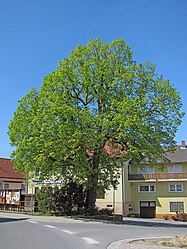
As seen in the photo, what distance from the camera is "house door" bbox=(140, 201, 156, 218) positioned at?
4897cm

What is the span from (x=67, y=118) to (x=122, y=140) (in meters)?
4.85

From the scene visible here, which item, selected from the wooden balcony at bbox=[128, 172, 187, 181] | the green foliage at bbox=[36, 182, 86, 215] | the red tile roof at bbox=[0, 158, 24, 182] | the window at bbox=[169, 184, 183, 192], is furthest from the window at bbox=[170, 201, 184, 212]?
the red tile roof at bbox=[0, 158, 24, 182]

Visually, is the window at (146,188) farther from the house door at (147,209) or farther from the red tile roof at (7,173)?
the red tile roof at (7,173)

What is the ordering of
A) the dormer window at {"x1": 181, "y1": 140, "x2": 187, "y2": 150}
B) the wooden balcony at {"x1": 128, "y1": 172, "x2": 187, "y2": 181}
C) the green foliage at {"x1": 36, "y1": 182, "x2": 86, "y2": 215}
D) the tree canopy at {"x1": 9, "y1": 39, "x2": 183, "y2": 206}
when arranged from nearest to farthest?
the tree canopy at {"x1": 9, "y1": 39, "x2": 183, "y2": 206}, the green foliage at {"x1": 36, "y1": 182, "x2": 86, "y2": 215}, the wooden balcony at {"x1": 128, "y1": 172, "x2": 187, "y2": 181}, the dormer window at {"x1": 181, "y1": 140, "x2": 187, "y2": 150}

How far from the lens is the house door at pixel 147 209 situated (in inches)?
1928

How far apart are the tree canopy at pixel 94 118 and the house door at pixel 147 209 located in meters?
21.1

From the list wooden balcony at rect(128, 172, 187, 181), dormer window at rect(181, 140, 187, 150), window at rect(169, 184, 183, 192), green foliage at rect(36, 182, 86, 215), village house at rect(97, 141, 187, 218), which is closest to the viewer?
green foliage at rect(36, 182, 86, 215)

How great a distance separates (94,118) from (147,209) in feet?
90.8

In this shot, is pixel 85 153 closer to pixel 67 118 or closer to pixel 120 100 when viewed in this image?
pixel 67 118

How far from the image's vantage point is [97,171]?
27.5 metres

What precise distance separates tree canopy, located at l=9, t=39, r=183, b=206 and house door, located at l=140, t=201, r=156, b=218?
21073 millimetres

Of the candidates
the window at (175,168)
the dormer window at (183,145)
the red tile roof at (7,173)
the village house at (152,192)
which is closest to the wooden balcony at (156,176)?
the village house at (152,192)

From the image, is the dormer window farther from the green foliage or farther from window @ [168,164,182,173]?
the green foliage

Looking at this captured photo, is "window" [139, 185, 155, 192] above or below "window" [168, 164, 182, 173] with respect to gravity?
below
